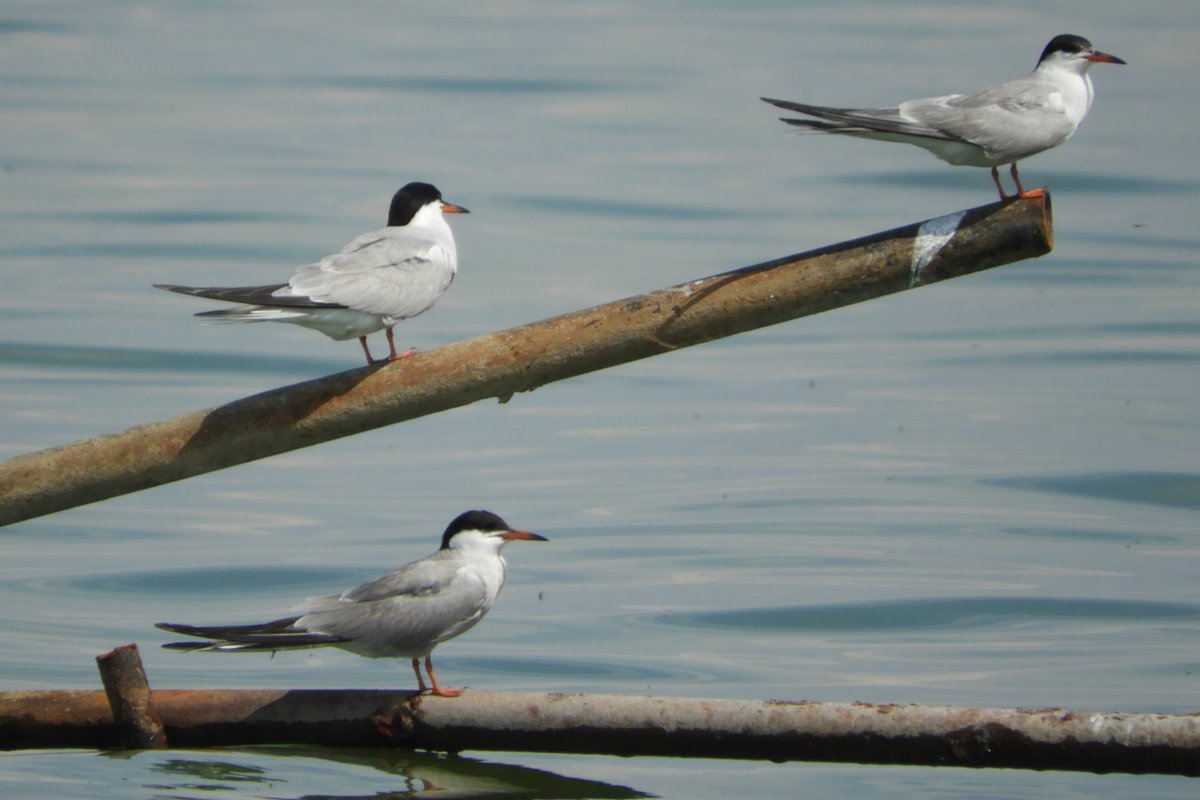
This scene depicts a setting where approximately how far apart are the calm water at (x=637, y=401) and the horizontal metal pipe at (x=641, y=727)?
0.58 metres

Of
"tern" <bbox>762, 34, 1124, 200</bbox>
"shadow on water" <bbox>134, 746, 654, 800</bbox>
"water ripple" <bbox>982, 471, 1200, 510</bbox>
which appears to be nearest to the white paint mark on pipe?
"tern" <bbox>762, 34, 1124, 200</bbox>

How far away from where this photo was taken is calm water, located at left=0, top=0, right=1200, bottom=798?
7.02m

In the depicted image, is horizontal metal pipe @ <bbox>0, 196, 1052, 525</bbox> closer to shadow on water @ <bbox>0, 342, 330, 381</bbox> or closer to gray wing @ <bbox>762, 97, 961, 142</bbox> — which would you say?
gray wing @ <bbox>762, 97, 961, 142</bbox>

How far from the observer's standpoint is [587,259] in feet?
42.8

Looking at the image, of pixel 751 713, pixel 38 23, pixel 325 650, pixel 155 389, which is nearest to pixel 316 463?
pixel 155 389

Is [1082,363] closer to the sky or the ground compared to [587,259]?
closer to the ground

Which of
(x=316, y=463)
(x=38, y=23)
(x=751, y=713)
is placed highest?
(x=38, y=23)

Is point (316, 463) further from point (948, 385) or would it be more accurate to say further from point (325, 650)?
point (948, 385)

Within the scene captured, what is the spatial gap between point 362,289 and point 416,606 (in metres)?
0.89

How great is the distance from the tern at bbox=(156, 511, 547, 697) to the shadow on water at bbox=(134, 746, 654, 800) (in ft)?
0.87

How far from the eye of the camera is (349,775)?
5551 millimetres

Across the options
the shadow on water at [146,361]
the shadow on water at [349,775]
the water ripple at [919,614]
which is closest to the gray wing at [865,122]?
the shadow on water at [349,775]

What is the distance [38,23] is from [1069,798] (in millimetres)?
17043

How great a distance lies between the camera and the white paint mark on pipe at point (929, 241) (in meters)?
4.71
